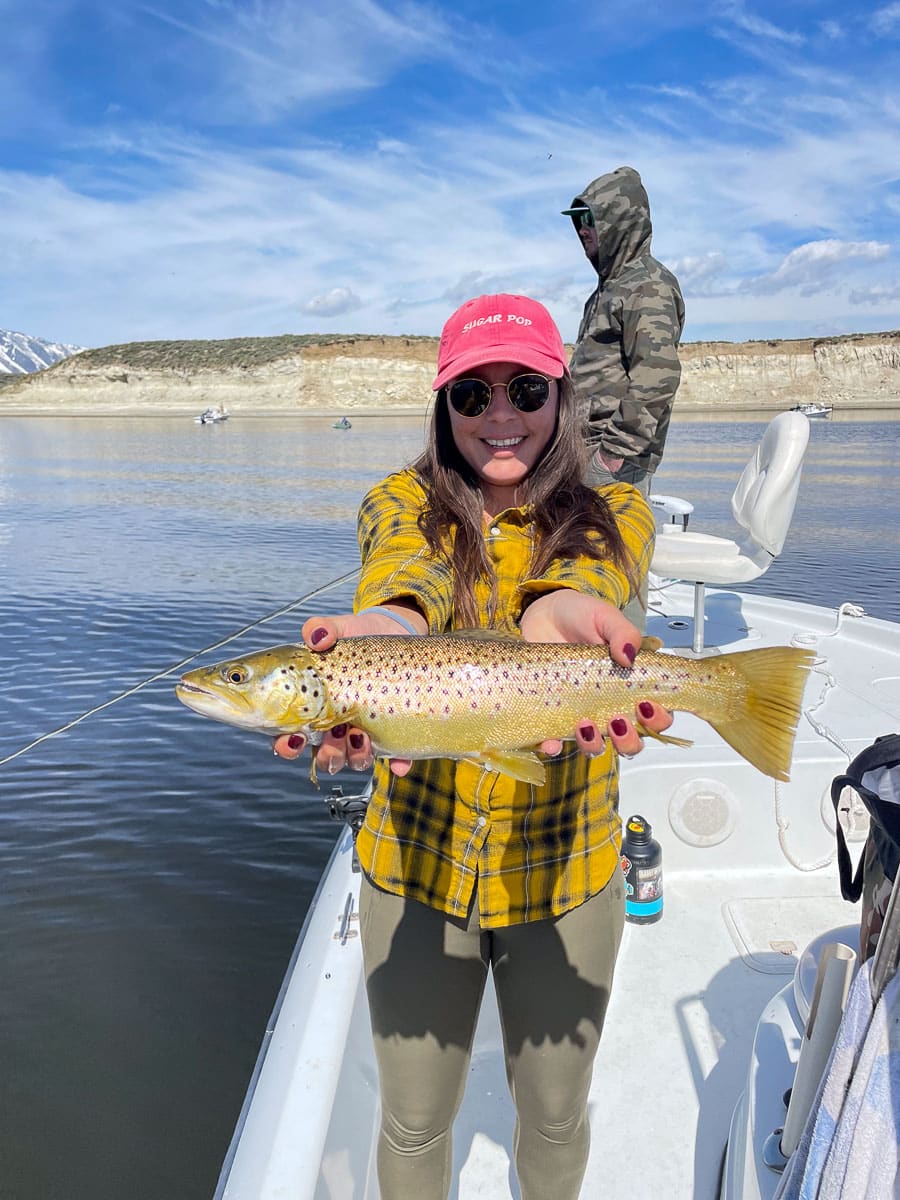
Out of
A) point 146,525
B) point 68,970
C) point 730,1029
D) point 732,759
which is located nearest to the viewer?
point 730,1029

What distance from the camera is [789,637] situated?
7609mm

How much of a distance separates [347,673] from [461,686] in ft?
1.00

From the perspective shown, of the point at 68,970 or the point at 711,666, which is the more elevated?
the point at 711,666

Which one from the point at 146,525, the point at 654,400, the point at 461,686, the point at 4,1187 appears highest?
the point at 654,400

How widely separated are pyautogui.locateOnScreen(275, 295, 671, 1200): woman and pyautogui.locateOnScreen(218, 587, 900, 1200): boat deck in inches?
16.4

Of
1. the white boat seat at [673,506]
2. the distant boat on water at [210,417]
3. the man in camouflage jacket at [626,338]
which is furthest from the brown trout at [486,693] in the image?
the distant boat on water at [210,417]

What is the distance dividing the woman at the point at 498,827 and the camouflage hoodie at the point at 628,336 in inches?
116

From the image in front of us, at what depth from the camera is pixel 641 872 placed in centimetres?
439

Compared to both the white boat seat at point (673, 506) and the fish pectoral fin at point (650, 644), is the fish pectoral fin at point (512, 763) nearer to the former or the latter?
the fish pectoral fin at point (650, 644)

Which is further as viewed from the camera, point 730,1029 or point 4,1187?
point 4,1187

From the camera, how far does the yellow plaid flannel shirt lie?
228 cm

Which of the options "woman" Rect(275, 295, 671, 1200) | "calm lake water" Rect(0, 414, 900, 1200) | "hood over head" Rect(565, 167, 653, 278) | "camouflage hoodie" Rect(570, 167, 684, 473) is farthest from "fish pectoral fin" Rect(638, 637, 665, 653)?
"calm lake water" Rect(0, 414, 900, 1200)

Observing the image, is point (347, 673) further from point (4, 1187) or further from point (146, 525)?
point (146, 525)

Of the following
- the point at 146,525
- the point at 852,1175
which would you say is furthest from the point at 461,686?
the point at 146,525
